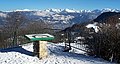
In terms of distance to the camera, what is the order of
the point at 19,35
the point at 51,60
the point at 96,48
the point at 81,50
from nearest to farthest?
the point at 51,60
the point at 96,48
the point at 81,50
the point at 19,35

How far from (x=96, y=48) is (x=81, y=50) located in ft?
4.76

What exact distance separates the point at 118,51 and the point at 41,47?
11.6 ft

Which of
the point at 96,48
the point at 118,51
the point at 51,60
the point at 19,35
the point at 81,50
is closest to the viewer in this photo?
the point at 51,60

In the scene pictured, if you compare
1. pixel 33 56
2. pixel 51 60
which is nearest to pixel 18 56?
pixel 33 56

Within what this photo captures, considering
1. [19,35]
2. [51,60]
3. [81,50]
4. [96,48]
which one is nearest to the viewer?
[51,60]

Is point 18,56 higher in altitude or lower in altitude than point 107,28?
lower

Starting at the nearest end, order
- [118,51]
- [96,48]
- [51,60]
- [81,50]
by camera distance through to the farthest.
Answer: [51,60], [118,51], [96,48], [81,50]

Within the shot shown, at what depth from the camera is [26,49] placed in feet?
38.1

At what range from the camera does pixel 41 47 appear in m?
10.3

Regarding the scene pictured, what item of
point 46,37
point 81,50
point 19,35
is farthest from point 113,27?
point 19,35

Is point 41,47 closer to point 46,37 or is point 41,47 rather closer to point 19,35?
point 46,37

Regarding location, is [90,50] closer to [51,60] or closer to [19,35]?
[51,60]

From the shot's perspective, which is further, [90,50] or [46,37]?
[90,50]

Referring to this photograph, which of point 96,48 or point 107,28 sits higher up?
point 107,28
